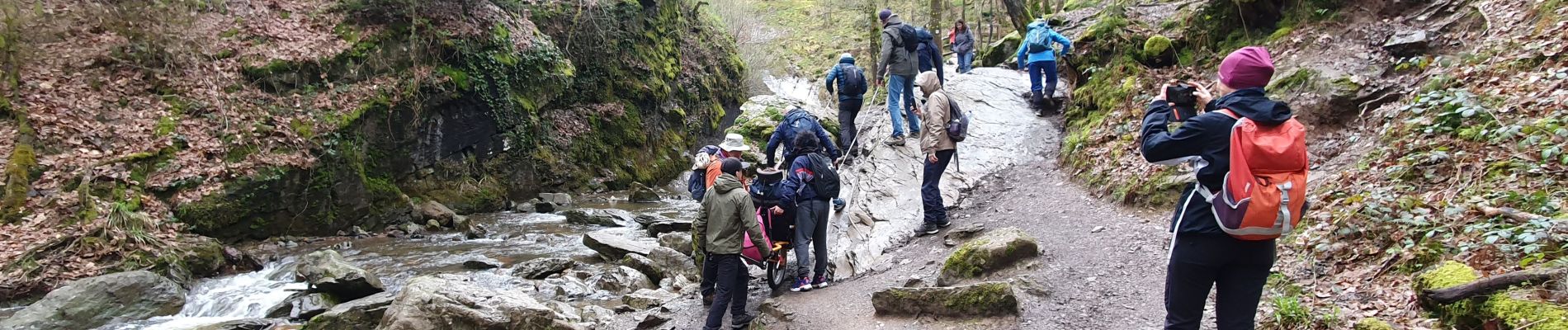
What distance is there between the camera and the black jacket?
9.54ft

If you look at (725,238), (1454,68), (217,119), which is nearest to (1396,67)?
(1454,68)

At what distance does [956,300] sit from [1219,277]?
244 cm

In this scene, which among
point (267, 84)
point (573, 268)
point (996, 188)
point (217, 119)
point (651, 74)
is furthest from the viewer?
point (651, 74)

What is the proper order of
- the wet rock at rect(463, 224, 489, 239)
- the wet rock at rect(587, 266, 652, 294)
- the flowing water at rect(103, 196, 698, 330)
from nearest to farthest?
the flowing water at rect(103, 196, 698, 330), the wet rock at rect(587, 266, 652, 294), the wet rock at rect(463, 224, 489, 239)

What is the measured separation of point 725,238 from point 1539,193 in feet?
17.5

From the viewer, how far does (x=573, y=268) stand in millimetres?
10359

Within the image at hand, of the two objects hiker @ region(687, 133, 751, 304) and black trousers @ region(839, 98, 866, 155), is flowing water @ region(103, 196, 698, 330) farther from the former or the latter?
black trousers @ region(839, 98, 866, 155)

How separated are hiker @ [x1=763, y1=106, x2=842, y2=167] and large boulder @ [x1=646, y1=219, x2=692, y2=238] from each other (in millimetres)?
5343

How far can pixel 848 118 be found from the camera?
426 inches

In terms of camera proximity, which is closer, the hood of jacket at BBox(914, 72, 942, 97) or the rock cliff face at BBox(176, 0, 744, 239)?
the hood of jacket at BBox(914, 72, 942, 97)

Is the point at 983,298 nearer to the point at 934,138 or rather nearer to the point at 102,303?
the point at 934,138

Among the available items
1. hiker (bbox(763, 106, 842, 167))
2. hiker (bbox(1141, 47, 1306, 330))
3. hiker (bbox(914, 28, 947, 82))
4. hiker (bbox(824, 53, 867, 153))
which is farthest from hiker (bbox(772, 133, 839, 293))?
hiker (bbox(914, 28, 947, 82))

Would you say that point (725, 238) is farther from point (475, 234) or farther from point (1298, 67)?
point (475, 234)

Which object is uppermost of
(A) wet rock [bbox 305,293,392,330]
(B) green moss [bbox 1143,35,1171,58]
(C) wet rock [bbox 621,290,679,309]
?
(B) green moss [bbox 1143,35,1171,58]
